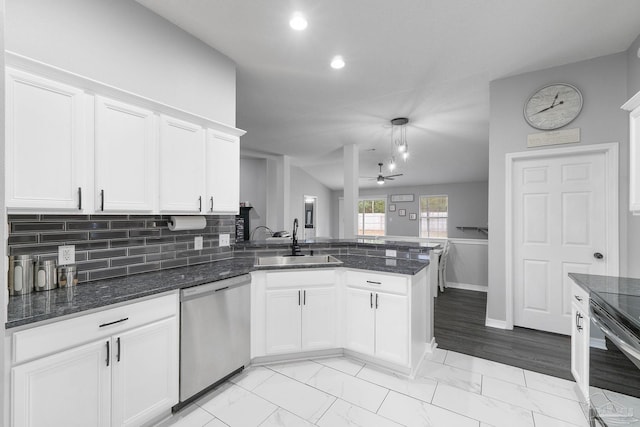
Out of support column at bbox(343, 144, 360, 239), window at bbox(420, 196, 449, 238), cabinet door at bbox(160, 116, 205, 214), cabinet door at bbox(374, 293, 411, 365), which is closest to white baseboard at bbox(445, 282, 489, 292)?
support column at bbox(343, 144, 360, 239)

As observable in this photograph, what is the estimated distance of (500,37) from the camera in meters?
2.46

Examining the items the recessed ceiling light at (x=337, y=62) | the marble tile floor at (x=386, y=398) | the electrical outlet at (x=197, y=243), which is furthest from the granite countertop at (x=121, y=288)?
the recessed ceiling light at (x=337, y=62)

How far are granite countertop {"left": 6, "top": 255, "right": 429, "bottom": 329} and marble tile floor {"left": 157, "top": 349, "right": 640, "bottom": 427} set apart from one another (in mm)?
873

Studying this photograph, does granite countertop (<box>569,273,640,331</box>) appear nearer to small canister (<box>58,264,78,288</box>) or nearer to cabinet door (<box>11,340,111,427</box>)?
cabinet door (<box>11,340,111,427</box>)

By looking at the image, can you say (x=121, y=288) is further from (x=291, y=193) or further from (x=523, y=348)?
(x=291, y=193)

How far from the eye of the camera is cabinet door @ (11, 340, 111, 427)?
4.08 ft

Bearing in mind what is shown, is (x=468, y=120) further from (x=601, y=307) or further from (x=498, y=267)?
(x=601, y=307)

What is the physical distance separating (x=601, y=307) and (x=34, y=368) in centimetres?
293

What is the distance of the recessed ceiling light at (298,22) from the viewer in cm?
219

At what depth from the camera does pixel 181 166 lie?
2.19 meters

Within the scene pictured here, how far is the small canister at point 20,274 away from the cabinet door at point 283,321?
1.52 m

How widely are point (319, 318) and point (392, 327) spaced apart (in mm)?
649

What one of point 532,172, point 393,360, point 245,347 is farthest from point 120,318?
point 532,172

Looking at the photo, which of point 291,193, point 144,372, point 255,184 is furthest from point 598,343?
point 291,193
